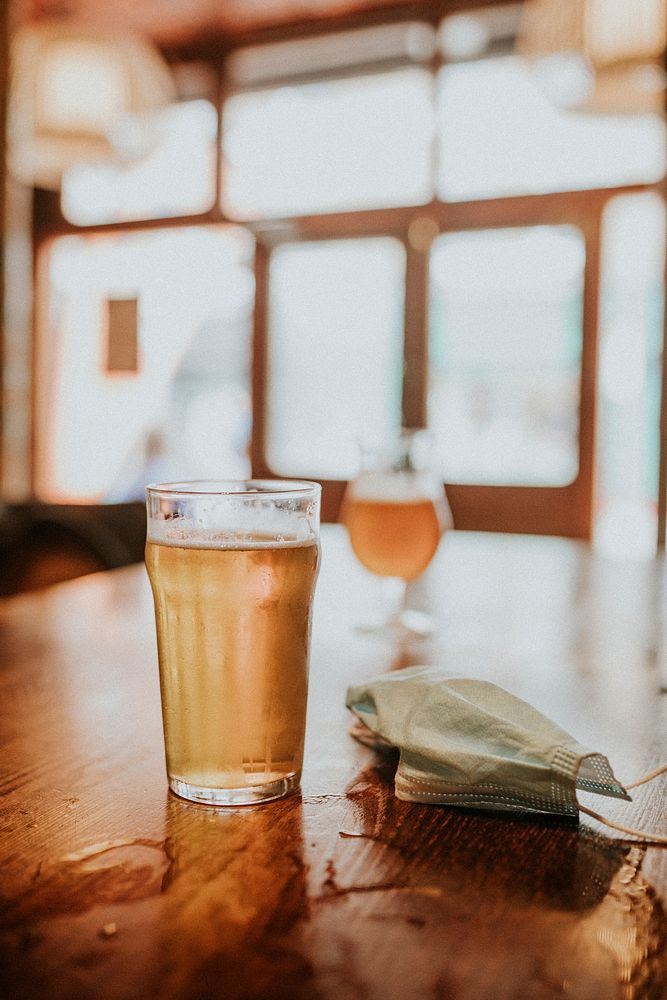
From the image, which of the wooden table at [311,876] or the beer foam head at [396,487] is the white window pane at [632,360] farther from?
the wooden table at [311,876]

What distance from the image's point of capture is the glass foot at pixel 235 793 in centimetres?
57

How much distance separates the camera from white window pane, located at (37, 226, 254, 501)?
5645 mm

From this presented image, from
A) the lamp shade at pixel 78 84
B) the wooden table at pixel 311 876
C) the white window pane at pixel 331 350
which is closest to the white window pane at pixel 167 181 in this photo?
the white window pane at pixel 331 350

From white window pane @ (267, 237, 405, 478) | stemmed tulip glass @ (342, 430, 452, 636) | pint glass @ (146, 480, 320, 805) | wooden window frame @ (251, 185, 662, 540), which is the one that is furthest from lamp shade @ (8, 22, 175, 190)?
pint glass @ (146, 480, 320, 805)

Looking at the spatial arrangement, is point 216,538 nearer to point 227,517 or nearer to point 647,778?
point 227,517

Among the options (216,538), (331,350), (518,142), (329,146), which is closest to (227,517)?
(216,538)

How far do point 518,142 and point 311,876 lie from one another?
497cm

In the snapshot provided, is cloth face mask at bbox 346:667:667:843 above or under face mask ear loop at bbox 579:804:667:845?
above

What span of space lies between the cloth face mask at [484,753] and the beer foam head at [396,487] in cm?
55

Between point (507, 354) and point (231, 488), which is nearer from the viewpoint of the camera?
point (231, 488)

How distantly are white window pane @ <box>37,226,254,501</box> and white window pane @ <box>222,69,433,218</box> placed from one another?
1.13 ft

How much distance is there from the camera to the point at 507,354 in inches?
199

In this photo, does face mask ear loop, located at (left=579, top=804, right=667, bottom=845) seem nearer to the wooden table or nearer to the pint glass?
the wooden table

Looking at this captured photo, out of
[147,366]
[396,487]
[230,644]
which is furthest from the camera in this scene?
[147,366]
